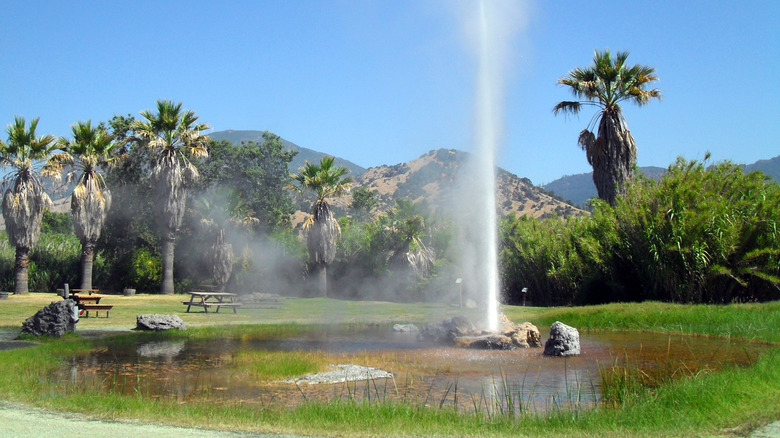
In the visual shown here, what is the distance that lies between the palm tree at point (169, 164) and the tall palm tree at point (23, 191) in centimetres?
561

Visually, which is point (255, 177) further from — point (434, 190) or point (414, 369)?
point (434, 190)

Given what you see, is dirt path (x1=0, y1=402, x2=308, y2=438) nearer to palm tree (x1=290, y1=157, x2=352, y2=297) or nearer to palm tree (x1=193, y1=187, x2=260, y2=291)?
palm tree (x1=290, y1=157, x2=352, y2=297)

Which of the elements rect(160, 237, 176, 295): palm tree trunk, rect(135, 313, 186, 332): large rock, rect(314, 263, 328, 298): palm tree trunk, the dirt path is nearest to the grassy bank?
the dirt path

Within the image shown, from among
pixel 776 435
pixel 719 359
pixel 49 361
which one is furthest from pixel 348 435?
pixel 719 359

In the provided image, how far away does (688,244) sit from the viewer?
21.6 meters

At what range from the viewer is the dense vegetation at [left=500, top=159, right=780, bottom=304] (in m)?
21.1

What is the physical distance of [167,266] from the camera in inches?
1492

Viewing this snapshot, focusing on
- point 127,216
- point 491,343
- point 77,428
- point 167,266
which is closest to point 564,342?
point 491,343

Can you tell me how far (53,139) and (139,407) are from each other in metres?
32.9

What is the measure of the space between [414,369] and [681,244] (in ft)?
46.0

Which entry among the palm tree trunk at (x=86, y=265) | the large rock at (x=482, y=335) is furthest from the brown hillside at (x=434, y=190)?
the large rock at (x=482, y=335)

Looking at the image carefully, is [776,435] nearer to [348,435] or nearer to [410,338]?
[348,435]

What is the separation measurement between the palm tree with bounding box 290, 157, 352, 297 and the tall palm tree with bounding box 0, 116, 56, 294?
47.8 ft

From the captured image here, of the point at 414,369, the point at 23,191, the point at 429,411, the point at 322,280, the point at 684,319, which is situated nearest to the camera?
the point at 429,411
